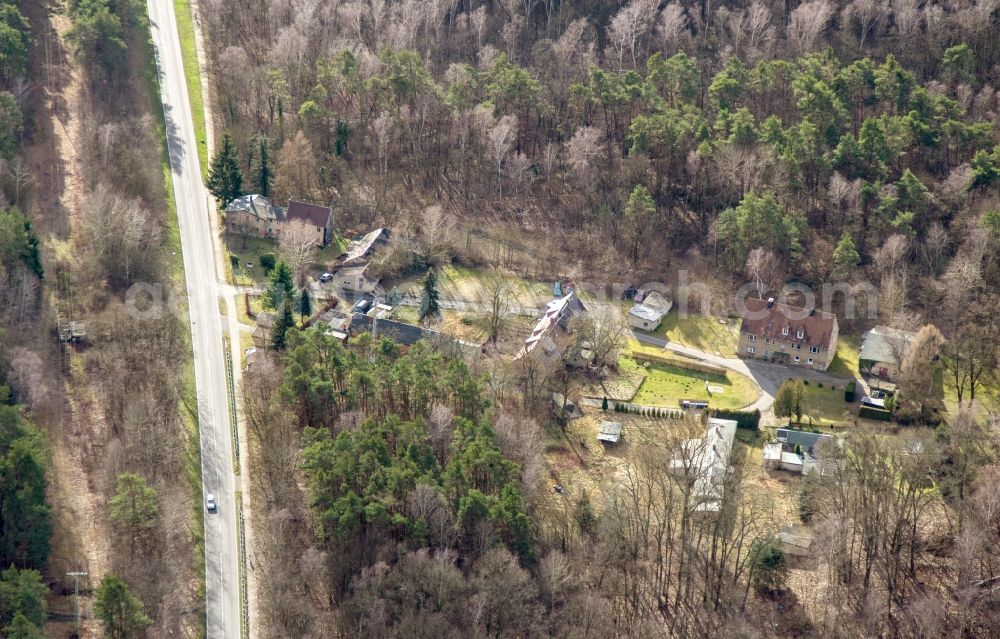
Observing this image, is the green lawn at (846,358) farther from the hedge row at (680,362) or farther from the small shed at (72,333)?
the small shed at (72,333)

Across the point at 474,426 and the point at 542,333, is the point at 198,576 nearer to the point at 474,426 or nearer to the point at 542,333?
the point at 474,426

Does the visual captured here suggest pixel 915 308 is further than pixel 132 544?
Yes

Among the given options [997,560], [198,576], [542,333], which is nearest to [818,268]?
[542,333]

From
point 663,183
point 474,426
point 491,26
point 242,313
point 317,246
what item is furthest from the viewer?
point 491,26

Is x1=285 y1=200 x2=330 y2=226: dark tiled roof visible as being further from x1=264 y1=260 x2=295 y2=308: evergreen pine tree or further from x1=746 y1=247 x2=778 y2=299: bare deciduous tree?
x1=746 y1=247 x2=778 y2=299: bare deciduous tree

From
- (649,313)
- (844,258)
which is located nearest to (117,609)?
(649,313)

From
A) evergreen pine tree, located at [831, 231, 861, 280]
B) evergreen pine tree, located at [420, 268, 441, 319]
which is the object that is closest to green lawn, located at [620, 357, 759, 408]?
evergreen pine tree, located at [831, 231, 861, 280]

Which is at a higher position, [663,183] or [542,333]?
[663,183]

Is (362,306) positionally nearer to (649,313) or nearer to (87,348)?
(87,348)
